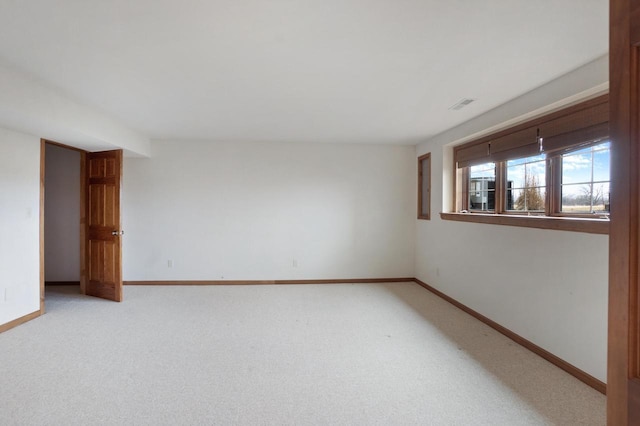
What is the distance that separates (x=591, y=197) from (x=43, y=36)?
13.7 feet

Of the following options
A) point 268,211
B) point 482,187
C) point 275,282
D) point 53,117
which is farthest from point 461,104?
point 53,117

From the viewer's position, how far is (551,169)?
2758 mm

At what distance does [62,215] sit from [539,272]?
6736 mm

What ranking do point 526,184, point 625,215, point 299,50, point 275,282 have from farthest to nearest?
point 275,282, point 526,184, point 299,50, point 625,215

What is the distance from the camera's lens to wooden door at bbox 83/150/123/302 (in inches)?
165

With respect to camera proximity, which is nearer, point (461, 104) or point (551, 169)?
point (551, 169)

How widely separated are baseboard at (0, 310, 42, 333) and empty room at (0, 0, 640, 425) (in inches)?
0.7

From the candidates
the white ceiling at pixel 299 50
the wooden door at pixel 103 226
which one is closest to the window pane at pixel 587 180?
the white ceiling at pixel 299 50

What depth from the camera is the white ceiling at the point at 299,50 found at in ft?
5.63

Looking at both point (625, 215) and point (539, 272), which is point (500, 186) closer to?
point (539, 272)

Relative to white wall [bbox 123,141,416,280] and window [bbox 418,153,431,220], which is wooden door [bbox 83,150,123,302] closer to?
white wall [bbox 123,141,416,280]

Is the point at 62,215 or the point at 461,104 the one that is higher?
the point at 461,104

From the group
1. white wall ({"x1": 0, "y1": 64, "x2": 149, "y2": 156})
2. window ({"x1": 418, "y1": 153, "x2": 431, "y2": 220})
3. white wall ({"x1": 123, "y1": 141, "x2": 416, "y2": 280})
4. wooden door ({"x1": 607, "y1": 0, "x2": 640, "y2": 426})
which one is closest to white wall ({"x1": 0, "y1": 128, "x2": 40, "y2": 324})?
white wall ({"x1": 0, "y1": 64, "x2": 149, "y2": 156})

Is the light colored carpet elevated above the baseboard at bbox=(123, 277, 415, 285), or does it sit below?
below
